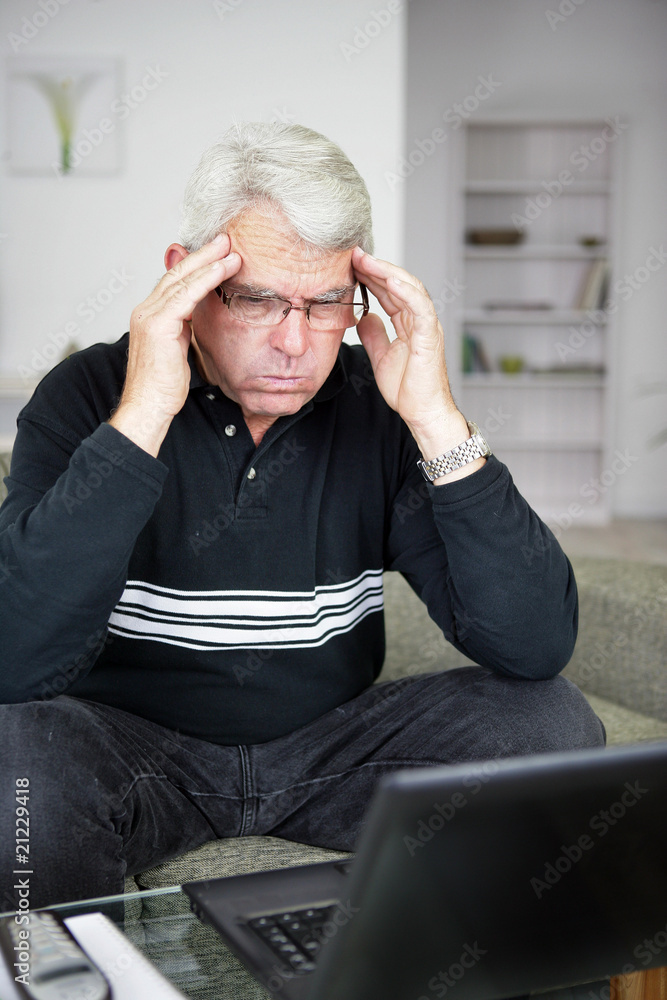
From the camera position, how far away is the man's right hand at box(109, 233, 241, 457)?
3.56 feet

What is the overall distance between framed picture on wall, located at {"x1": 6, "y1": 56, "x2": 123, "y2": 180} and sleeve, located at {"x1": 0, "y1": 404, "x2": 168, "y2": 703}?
3156 mm

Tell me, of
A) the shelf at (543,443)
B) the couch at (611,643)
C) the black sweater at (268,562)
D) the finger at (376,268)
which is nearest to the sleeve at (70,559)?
the black sweater at (268,562)

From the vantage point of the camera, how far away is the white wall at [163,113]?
3.75m

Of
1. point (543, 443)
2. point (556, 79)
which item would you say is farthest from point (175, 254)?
point (556, 79)

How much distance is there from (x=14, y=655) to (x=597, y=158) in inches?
218

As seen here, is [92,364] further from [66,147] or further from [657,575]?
[66,147]

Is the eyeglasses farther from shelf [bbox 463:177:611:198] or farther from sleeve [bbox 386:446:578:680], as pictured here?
shelf [bbox 463:177:611:198]

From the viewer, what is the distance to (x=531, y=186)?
569cm

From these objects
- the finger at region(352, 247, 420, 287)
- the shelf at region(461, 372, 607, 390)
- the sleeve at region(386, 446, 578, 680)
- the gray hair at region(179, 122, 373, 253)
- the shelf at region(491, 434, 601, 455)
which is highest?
the gray hair at region(179, 122, 373, 253)

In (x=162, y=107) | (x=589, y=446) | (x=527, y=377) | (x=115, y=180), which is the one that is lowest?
(x=589, y=446)

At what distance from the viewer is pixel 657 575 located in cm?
173

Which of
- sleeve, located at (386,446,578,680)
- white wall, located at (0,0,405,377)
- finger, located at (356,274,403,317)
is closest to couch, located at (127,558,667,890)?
sleeve, located at (386,446,578,680)

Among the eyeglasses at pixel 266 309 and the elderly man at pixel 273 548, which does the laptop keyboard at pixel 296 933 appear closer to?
the elderly man at pixel 273 548

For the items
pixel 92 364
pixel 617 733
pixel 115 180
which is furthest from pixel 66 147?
pixel 617 733
